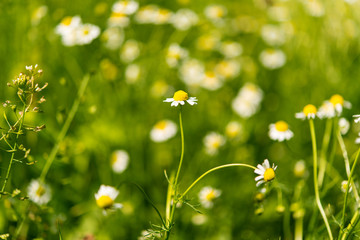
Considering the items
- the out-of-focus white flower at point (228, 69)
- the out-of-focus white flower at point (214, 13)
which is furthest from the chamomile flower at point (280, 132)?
the out-of-focus white flower at point (214, 13)

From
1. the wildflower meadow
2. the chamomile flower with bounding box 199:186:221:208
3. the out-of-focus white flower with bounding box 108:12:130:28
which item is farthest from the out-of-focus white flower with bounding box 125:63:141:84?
the chamomile flower with bounding box 199:186:221:208

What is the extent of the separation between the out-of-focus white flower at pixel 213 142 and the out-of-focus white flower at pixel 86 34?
796mm

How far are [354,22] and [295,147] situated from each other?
3.96ft

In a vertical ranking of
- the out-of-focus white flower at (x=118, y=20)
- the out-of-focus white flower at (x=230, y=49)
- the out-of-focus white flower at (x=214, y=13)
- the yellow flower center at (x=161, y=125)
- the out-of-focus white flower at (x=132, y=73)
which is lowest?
the yellow flower center at (x=161, y=125)

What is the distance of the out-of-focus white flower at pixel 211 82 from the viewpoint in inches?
97.8

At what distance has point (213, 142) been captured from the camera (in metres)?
2.06

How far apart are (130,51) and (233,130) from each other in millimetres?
915

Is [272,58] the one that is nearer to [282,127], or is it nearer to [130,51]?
[130,51]

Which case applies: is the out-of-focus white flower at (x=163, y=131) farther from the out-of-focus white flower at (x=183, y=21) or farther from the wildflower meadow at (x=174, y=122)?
the out-of-focus white flower at (x=183, y=21)

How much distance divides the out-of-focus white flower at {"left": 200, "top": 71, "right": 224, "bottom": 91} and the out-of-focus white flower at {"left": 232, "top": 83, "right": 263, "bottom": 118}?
5.9 inches

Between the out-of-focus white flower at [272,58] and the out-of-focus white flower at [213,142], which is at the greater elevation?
the out-of-focus white flower at [272,58]

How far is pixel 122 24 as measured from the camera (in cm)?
235

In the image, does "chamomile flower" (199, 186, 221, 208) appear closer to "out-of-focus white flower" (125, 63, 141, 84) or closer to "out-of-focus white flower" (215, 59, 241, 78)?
"out-of-focus white flower" (125, 63, 141, 84)

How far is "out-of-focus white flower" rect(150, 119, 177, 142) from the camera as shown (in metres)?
2.05
